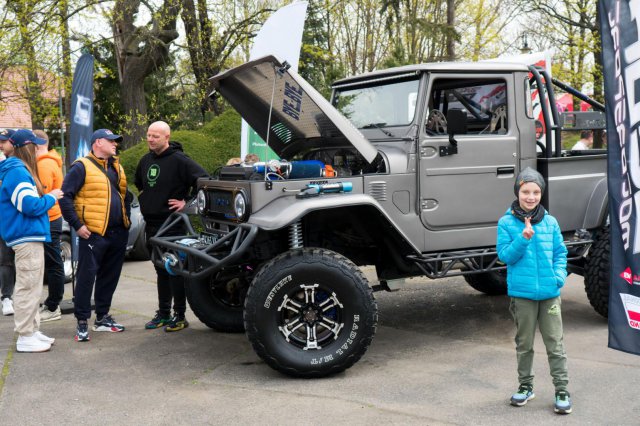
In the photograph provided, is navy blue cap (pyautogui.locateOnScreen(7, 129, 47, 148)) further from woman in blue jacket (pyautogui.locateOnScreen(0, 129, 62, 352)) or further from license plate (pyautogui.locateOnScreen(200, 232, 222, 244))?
license plate (pyautogui.locateOnScreen(200, 232, 222, 244))

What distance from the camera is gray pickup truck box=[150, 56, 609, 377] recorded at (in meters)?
4.74

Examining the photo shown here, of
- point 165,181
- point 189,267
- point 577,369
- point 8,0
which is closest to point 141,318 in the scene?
point 165,181

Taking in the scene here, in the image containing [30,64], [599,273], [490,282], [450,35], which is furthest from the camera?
[450,35]

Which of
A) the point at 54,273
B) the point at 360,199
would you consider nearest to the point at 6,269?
the point at 54,273

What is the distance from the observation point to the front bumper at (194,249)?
4.57 meters

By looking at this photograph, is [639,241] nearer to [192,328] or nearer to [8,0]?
[192,328]

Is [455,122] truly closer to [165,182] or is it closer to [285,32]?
[165,182]

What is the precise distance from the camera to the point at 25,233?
5.47 metres

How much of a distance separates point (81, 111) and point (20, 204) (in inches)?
81.8

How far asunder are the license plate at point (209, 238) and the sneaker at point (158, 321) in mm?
1241

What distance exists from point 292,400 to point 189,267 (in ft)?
4.03

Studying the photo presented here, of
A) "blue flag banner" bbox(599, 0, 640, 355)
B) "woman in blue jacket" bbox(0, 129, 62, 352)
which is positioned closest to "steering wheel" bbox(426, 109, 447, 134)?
"blue flag banner" bbox(599, 0, 640, 355)

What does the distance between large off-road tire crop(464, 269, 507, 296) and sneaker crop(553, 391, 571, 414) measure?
3298 millimetres

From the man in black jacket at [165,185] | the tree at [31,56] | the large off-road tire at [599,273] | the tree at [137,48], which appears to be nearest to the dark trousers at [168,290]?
the man in black jacket at [165,185]
